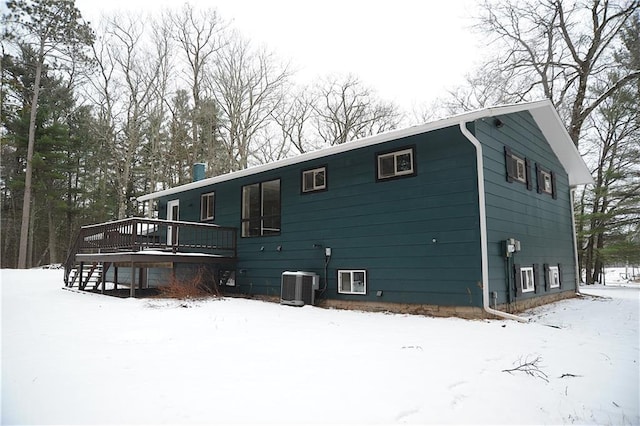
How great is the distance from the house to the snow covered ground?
1.06 meters

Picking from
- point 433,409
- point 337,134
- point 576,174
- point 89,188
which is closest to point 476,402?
point 433,409

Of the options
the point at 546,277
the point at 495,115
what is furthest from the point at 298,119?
the point at 495,115

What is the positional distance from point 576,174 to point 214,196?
10.7m

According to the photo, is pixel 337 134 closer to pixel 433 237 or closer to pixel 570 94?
pixel 570 94

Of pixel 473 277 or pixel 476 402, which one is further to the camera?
pixel 473 277

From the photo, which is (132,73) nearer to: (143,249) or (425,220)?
(143,249)

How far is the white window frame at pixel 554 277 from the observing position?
960 centimetres

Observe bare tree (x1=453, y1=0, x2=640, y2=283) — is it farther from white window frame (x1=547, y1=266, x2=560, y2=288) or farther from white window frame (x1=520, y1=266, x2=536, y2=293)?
white window frame (x1=520, y1=266, x2=536, y2=293)

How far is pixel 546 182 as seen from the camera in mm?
10047

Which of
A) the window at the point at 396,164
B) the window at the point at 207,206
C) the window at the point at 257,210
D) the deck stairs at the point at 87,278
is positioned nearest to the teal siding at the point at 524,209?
the window at the point at 396,164

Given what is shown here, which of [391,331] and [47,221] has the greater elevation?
[47,221]

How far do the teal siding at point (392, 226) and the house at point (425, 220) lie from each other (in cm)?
2

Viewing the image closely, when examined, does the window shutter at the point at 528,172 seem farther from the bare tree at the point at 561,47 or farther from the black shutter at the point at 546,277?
the bare tree at the point at 561,47

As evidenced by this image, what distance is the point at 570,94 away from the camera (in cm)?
1686
